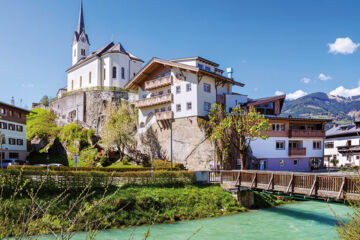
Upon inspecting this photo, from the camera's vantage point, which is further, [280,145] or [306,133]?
[306,133]

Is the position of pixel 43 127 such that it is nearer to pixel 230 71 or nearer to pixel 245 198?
pixel 230 71

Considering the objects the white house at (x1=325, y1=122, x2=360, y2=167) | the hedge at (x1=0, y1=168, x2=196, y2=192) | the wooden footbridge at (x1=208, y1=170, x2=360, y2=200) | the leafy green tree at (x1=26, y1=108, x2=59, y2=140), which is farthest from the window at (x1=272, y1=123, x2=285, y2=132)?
the leafy green tree at (x1=26, y1=108, x2=59, y2=140)

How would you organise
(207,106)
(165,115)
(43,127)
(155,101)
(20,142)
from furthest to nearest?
(43,127)
(20,142)
(155,101)
(165,115)
(207,106)

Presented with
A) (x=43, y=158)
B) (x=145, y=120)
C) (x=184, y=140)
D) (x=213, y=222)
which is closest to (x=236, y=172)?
(x=213, y=222)

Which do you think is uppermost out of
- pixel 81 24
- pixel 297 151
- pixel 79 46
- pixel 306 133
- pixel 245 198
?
pixel 81 24

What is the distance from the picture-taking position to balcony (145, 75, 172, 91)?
42.8 meters

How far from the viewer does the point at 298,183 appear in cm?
A: 2122

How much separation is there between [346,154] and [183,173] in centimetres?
4428

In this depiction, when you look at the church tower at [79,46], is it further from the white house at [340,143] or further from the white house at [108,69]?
the white house at [340,143]

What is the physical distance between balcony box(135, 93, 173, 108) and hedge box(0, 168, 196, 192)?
15.0 meters

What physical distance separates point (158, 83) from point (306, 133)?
23358 mm

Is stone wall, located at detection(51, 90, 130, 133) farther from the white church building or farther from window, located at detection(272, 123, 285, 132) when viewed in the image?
window, located at detection(272, 123, 285, 132)

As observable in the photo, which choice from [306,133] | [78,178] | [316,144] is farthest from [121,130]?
[316,144]

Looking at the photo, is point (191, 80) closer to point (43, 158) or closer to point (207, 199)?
point (207, 199)
